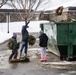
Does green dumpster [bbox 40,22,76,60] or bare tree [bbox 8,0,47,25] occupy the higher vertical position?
bare tree [bbox 8,0,47,25]

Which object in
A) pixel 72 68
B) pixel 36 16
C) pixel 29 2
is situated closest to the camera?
pixel 72 68

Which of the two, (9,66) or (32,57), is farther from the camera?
(32,57)

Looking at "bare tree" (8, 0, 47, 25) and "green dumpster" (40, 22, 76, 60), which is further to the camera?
"bare tree" (8, 0, 47, 25)

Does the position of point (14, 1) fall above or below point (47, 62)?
above

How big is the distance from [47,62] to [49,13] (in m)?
44.5

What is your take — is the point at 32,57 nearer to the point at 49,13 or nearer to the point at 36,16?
the point at 49,13

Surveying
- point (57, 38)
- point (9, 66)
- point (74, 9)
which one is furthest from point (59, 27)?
point (74, 9)

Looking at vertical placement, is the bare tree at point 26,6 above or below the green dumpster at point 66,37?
above

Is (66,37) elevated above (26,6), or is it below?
below

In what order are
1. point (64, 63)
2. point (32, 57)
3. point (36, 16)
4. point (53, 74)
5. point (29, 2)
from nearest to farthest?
1. point (53, 74)
2. point (64, 63)
3. point (32, 57)
4. point (29, 2)
5. point (36, 16)

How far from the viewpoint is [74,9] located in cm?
4388

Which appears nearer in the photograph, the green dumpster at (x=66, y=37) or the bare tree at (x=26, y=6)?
the green dumpster at (x=66, y=37)

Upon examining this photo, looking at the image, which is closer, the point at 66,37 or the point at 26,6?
the point at 66,37

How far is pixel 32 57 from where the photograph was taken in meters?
15.3
